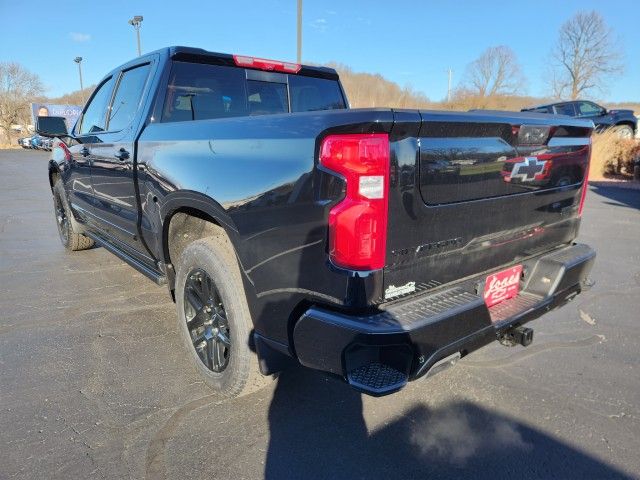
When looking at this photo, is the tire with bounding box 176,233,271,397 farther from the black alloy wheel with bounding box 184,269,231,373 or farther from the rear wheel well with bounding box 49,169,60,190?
the rear wheel well with bounding box 49,169,60,190

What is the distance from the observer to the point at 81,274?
16.2 ft

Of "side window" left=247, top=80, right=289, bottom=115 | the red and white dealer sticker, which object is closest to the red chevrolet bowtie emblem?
the red and white dealer sticker

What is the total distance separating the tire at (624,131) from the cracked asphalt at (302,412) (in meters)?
14.6

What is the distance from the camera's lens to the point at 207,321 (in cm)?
275

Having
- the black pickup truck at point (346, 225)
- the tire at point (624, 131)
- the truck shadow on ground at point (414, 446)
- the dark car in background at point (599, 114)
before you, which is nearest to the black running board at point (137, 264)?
the black pickup truck at point (346, 225)

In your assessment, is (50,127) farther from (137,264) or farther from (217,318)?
(217,318)

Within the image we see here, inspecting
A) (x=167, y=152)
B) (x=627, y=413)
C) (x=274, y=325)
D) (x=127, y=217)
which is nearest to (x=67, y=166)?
(x=127, y=217)

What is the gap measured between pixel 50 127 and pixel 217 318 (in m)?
3.47

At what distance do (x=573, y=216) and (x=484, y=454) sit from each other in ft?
5.30

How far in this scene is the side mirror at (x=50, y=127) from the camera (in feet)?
15.2

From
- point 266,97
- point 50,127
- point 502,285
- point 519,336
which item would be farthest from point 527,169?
point 50,127

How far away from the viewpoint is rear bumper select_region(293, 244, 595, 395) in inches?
69.1

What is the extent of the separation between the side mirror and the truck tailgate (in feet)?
13.8

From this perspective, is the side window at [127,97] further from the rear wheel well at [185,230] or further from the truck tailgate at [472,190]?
the truck tailgate at [472,190]
